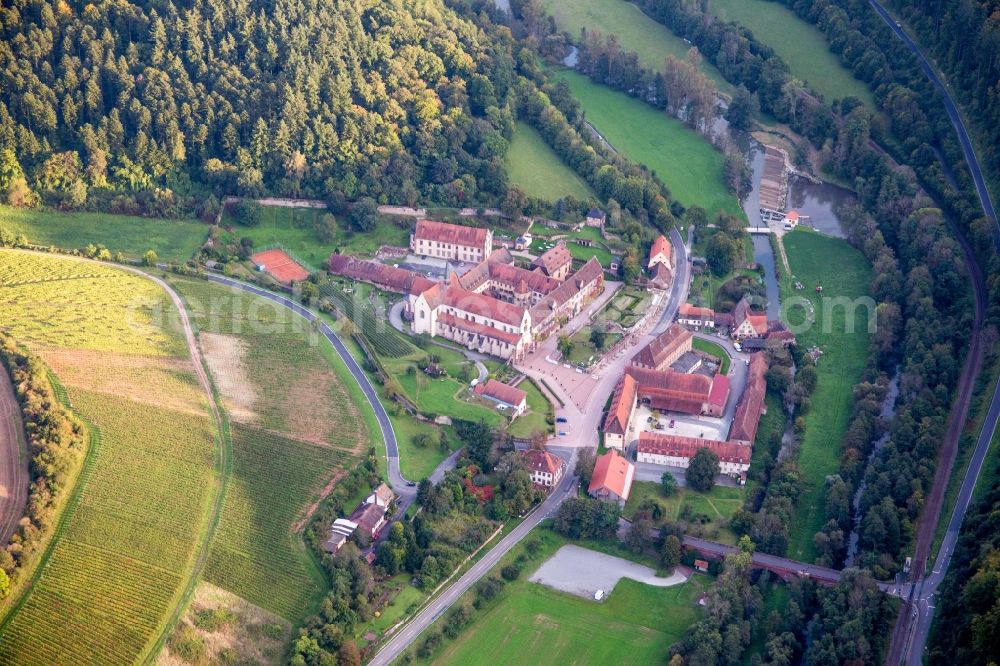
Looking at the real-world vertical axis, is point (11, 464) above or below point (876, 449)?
below

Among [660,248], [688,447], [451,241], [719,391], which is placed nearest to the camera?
[688,447]

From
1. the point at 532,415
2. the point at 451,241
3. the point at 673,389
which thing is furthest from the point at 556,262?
the point at 532,415

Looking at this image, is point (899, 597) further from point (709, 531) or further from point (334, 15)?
point (334, 15)

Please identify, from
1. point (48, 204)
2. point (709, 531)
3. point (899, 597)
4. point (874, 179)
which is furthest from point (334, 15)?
point (899, 597)

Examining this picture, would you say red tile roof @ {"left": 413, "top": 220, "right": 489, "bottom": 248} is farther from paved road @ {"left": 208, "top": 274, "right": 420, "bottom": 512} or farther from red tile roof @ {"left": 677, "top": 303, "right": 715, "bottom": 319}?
red tile roof @ {"left": 677, "top": 303, "right": 715, "bottom": 319}

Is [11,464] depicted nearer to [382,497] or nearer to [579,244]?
[382,497]

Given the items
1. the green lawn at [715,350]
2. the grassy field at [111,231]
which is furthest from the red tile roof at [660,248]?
the grassy field at [111,231]
